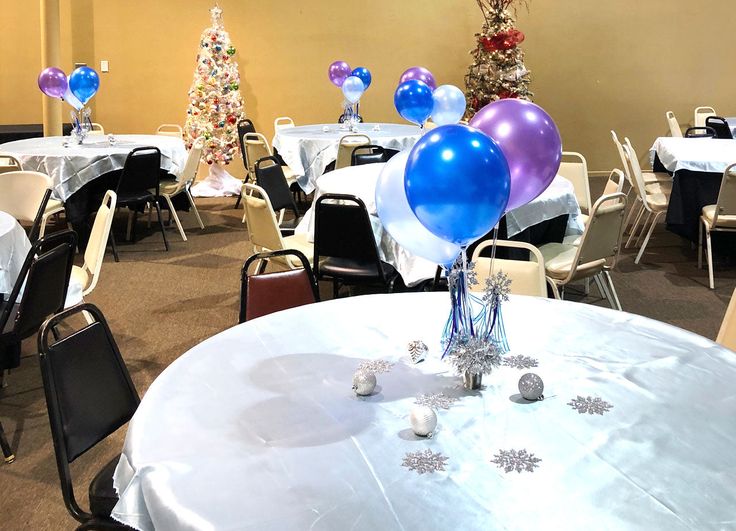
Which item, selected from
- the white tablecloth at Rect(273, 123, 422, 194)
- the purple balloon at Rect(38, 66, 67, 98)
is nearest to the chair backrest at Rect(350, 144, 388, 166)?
the white tablecloth at Rect(273, 123, 422, 194)

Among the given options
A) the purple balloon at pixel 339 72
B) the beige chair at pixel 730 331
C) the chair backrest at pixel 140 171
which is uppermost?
the purple balloon at pixel 339 72

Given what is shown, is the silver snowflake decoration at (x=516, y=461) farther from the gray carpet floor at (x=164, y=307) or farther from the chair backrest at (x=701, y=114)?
the chair backrest at (x=701, y=114)

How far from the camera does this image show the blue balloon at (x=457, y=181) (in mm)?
1612

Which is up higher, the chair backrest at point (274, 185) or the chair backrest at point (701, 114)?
the chair backrest at point (701, 114)

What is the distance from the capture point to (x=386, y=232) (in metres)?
3.75

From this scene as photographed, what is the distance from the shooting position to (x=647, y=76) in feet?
31.6

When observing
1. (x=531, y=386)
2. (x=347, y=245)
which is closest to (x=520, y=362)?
(x=531, y=386)

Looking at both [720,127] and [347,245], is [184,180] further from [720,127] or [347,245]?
[720,127]

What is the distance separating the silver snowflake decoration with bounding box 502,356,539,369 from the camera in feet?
6.16

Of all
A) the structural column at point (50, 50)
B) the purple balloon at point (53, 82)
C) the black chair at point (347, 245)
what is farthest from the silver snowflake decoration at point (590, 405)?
the structural column at point (50, 50)

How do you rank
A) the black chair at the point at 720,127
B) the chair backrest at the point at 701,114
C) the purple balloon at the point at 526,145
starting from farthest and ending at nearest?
the chair backrest at the point at 701,114
the black chair at the point at 720,127
the purple balloon at the point at 526,145

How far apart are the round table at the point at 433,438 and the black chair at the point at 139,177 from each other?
153 inches

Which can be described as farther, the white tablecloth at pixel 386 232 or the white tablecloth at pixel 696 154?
the white tablecloth at pixel 696 154

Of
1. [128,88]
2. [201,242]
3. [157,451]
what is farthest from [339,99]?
[157,451]
